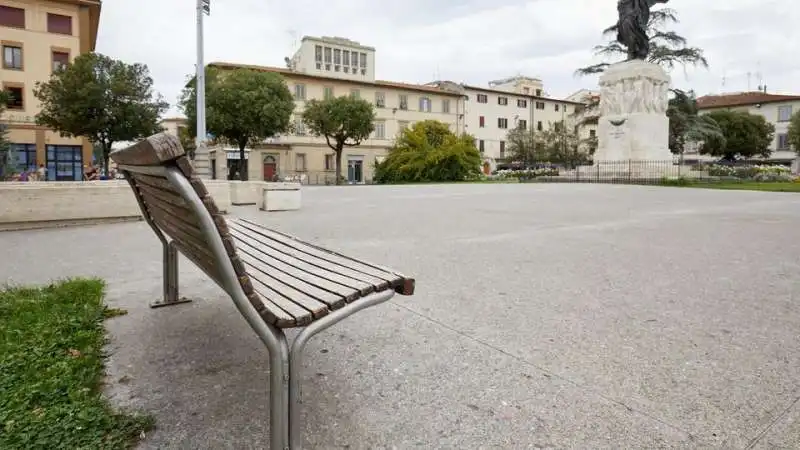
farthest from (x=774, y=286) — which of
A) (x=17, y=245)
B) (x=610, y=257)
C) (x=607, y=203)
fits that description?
(x=607, y=203)

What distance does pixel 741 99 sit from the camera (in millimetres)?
69562

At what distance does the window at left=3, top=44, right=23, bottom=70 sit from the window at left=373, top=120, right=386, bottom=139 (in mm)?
30849

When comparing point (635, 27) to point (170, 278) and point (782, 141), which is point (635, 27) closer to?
point (170, 278)

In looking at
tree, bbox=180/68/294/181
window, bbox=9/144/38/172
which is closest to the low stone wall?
tree, bbox=180/68/294/181

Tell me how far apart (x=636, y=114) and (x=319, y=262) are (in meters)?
28.3

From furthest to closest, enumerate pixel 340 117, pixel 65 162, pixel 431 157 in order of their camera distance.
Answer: pixel 340 117 → pixel 431 157 → pixel 65 162

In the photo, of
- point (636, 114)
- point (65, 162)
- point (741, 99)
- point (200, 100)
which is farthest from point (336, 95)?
point (741, 99)

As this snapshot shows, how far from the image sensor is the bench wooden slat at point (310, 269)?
206cm

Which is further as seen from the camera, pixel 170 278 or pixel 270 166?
pixel 270 166

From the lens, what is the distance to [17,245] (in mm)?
6703

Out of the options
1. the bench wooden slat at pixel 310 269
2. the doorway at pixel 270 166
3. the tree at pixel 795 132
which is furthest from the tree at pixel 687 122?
the bench wooden slat at pixel 310 269

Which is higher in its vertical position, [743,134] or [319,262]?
[743,134]

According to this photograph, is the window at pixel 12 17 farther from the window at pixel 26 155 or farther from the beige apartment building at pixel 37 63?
the window at pixel 26 155

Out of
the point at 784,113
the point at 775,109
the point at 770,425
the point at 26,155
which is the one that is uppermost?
the point at 775,109
